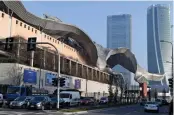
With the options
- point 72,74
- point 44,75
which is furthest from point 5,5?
point 72,74

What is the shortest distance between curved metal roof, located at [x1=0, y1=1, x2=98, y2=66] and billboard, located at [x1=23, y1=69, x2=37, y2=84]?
978 inches

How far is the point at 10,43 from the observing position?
29.2 metres

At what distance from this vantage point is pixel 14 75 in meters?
71.6

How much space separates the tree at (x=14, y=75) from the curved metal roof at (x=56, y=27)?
26215 millimetres

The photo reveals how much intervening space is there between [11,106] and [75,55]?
100 metres

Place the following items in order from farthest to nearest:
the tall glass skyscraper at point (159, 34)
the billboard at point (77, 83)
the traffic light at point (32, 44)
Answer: the billboard at point (77, 83) < the tall glass skyscraper at point (159, 34) < the traffic light at point (32, 44)

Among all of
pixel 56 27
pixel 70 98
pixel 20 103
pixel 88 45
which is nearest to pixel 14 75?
pixel 70 98

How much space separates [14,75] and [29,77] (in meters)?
4.38

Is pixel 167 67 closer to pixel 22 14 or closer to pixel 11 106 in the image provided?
pixel 22 14

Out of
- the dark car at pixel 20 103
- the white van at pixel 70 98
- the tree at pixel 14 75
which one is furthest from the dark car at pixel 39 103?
the tree at pixel 14 75

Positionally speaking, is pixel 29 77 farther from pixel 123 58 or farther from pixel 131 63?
pixel 131 63

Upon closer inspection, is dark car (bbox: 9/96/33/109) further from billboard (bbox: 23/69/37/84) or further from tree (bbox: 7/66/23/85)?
billboard (bbox: 23/69/37/84)

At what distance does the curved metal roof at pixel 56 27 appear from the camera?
96.8 meters

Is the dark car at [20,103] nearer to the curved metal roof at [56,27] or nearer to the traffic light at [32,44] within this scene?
the traffic light at [32,44]
